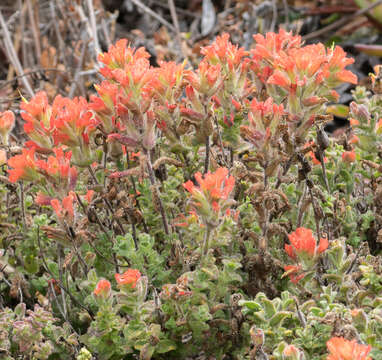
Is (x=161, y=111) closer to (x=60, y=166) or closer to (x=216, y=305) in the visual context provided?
(x=60, y=166)

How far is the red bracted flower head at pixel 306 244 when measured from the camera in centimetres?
125

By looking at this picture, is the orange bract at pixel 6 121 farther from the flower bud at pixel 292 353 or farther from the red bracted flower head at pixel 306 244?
the flower bud at pixel 292 353

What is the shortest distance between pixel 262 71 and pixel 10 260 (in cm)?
93

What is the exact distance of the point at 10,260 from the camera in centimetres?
173

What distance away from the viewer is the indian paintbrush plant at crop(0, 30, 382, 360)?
1.26 meters

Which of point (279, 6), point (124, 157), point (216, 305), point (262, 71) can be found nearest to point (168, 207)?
point (124, 157)

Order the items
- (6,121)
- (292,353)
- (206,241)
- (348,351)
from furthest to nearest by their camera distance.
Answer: (6,121), (206,241), (292,353), (348,351)

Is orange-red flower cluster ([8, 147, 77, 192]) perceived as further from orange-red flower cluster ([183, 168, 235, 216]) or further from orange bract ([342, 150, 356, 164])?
orange bract ([342, 150, 356, 164])

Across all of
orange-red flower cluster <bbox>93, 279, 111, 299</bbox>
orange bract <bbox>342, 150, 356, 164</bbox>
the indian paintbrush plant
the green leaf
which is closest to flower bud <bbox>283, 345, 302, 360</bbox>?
the indian paintbrush plant

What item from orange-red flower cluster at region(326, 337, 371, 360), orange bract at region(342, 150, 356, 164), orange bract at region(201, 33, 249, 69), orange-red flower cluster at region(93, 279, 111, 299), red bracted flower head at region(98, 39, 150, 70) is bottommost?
orange-red flower cluster at region(93, 279, 111, 299)

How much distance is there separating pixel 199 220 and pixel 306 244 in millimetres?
247

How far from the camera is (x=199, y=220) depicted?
1.32 metres

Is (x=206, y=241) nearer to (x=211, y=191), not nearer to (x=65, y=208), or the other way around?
(x=211, y=191)

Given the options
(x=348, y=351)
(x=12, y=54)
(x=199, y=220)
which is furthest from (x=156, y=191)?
(x=12, y=54)
